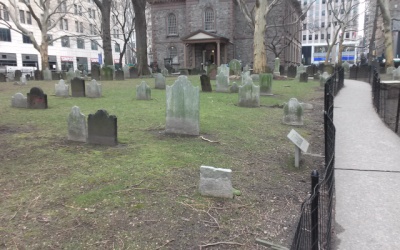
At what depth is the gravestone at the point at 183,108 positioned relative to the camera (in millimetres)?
6609

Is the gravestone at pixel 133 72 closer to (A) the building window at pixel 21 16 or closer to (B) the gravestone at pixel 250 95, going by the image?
(B) the gravestone at pixel 250 95

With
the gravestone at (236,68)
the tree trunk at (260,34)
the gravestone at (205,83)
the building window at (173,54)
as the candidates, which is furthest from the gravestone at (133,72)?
→ the building window at (173,54)

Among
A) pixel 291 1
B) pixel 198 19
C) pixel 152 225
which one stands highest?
pixel 291 1

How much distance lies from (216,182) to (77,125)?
3340 mm

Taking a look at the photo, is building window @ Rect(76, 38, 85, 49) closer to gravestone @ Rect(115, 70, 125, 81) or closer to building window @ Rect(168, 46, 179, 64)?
building window @ Rect(168, 46, 179, 64)

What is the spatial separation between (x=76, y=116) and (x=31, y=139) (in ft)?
3.94

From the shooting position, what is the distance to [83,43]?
216ft

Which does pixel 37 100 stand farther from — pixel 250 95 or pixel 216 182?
pixel 216 182

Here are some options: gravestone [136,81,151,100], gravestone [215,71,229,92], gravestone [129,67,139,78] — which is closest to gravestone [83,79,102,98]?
gravestone [136,81,151,100]

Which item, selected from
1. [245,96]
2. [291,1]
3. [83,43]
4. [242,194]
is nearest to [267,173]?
[242,194]

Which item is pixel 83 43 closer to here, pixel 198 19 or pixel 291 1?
pixel 198 19

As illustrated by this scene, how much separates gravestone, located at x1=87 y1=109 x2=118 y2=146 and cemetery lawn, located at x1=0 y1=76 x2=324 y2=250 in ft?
0.57

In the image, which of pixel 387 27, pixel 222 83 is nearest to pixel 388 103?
pixel 222 83

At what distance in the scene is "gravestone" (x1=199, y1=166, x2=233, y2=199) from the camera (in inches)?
154
